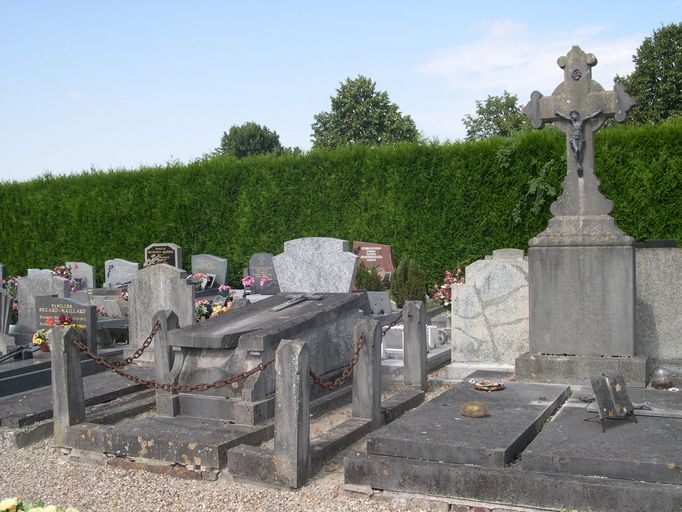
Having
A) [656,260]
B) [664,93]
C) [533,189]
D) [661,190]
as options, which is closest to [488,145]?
[533,189]

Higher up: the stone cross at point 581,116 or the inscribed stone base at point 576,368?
the stone cross at point 581,116

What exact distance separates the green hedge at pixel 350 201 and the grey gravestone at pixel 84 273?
1228 millimetres

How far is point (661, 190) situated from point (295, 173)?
307 inches

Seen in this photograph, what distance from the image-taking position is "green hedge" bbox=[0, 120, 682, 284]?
42.4 ft

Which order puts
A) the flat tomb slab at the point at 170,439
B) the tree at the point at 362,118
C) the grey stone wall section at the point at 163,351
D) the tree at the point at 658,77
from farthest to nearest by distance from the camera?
the tree at the point at 362,118, the tree at the point at 658,77, the grey stone wall section at the point at 163,351, the flat tomb slab at the point at 170,439

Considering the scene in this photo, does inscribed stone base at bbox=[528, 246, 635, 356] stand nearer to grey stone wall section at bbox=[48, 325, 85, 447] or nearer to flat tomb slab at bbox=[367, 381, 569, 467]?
flat tomb slab at bbox=[367, 381, 569, 467]

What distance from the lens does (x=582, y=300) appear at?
7.00 meters

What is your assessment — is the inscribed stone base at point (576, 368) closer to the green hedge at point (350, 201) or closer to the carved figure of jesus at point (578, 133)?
the carved figure of jesus at point (578, 133)

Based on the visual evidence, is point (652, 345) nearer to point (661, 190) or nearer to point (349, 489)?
point (349, 489)

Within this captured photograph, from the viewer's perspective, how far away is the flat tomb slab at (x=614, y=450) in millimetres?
4188

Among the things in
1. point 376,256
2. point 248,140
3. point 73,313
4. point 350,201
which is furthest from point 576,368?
point 248,140

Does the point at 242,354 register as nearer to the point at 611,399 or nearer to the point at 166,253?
the point at 611,399

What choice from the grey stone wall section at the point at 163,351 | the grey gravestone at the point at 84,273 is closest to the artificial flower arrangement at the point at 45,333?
the grey stone wall section at the point at 163,351

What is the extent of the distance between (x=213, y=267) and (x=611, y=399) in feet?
41.4
